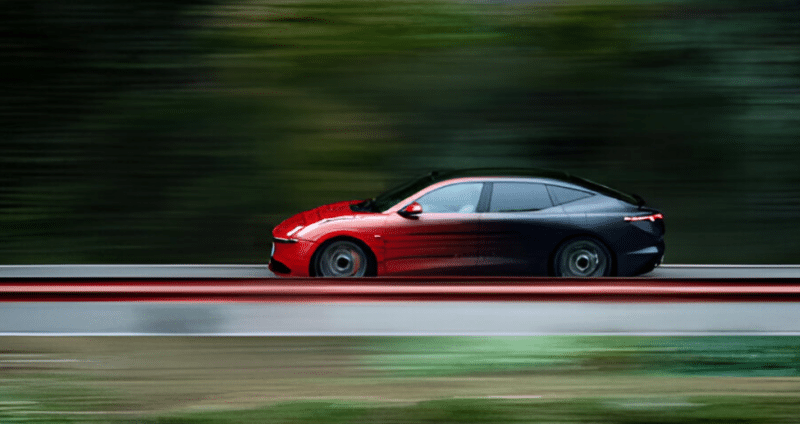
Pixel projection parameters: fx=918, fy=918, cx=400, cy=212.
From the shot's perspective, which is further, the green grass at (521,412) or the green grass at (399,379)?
the green grass at (399,379)

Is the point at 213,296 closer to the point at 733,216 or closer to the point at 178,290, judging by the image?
the point at 178,290

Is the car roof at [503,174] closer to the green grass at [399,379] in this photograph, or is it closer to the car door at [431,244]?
the car door at [431,244]

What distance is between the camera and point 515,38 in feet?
40.2

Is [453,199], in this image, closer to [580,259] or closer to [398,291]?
[580,259]

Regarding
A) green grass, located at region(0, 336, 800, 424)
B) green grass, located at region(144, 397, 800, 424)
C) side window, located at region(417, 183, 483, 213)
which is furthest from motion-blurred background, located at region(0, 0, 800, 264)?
green grass, located at region(144, 397, 800, 424)

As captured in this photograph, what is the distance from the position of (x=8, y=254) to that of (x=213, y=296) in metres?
6.12

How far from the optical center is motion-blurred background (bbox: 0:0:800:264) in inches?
476

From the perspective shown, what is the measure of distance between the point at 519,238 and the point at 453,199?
763 mm

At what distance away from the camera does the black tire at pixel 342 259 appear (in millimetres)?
8977

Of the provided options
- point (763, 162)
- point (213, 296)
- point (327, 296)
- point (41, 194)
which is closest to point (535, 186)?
point (327, 296)

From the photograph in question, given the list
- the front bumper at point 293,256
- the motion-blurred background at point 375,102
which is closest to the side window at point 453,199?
the front bumper at point 293,256

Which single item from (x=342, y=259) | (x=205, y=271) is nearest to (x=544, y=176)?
(x=342, y=259)

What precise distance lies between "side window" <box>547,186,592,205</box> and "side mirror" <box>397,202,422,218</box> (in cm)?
134

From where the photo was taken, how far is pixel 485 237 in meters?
8.89
